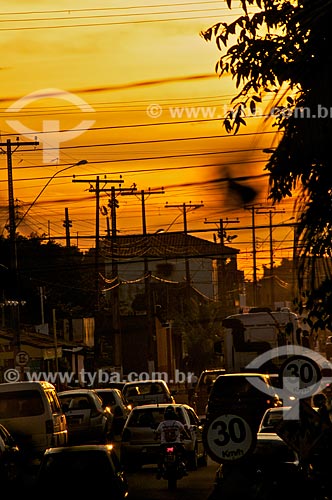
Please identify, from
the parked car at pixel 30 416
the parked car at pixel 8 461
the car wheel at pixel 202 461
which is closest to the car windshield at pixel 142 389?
the car wheel at pixel 202 461

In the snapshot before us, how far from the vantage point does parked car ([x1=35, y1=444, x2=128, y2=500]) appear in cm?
1488

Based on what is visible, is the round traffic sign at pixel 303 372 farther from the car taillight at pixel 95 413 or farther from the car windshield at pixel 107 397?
the car windshield at pixel 107 397

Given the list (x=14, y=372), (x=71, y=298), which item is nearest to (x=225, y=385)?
(x=14, y=372)

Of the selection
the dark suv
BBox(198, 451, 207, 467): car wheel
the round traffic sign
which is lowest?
BBox(198, 451, 207, 467): car wheel

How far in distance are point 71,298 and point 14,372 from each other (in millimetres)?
52758

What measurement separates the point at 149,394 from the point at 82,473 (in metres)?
29.5

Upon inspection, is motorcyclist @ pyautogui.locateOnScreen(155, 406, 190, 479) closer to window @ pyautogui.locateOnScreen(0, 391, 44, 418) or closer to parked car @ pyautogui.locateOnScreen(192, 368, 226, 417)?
window @ pyautogui.locateOnScreen(0, 391, 44, 418)

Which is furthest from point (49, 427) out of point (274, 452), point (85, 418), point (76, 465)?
point (76, 465)

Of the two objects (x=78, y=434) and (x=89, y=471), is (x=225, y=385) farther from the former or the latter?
(x=89, y=471)

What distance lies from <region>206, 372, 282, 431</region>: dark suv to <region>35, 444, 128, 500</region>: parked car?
14876mm

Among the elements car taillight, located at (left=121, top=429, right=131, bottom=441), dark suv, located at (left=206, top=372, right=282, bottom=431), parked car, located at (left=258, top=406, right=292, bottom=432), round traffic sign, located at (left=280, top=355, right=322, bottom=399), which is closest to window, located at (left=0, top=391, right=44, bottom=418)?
car taillight, located at (left=121, top=429, right=131, bottom=441)

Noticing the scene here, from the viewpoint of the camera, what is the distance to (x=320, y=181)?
294 inches

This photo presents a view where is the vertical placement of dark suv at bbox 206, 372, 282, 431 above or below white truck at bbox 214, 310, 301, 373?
below

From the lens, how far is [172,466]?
23109 millimetres
